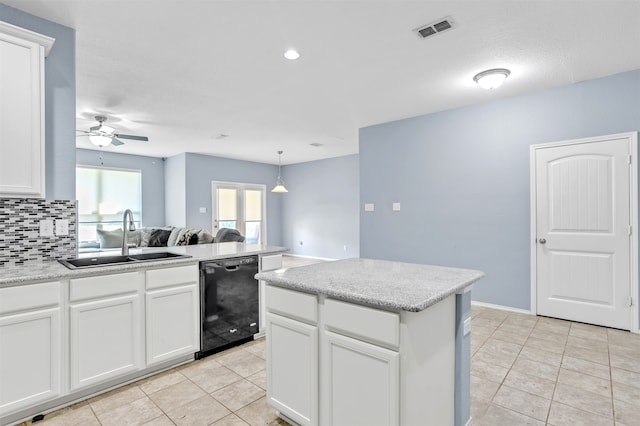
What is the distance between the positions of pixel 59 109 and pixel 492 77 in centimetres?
372

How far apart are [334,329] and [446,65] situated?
274cm

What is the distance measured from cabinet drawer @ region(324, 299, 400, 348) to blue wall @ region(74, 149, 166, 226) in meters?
7.18

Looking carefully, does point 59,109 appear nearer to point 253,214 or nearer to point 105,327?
point 105,327

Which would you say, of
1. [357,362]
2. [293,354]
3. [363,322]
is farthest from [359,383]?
[293,354]

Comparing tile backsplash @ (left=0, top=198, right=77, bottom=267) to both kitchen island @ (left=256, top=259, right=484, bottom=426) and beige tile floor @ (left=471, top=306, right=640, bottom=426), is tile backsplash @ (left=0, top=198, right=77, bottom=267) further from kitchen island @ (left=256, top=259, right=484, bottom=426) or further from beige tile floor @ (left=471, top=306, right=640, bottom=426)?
beige tile floor @ (left=471, top=306, right=640, bottom=426)

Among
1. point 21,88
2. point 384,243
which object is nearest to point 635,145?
point 384,243

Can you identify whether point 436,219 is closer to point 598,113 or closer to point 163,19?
point 598,113

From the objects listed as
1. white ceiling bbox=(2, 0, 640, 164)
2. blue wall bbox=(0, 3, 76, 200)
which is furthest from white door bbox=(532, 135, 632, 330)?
blue wall bbox=(0, 3, 76, 200)

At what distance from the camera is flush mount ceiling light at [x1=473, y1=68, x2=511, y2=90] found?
10.3 feet

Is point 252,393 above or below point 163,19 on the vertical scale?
below

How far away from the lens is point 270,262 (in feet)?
10.2

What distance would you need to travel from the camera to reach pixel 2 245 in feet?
6.94

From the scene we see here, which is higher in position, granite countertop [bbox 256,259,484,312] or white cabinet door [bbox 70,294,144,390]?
granite countertop [bbox 256,259,484,312]

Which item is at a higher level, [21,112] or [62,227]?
[21,112]
